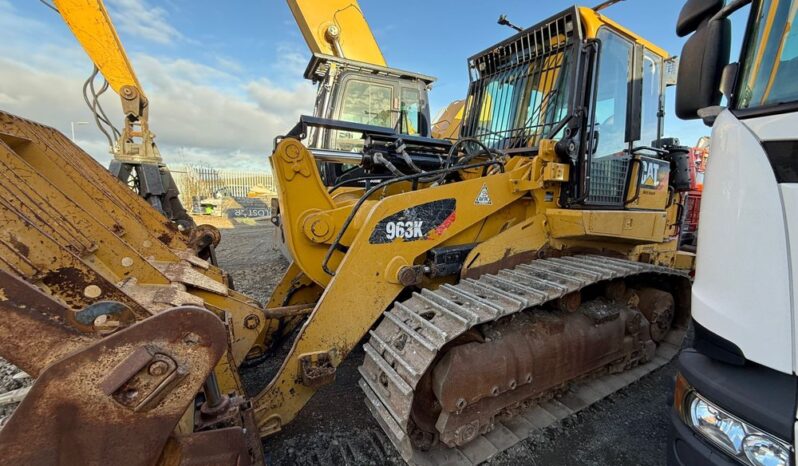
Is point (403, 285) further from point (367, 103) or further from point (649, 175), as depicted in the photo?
point (367, 103)

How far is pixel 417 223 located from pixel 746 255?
155 centimetres

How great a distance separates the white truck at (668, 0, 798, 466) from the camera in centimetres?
114

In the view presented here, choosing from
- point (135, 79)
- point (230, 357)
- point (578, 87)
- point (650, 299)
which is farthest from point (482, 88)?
point (135, 79)

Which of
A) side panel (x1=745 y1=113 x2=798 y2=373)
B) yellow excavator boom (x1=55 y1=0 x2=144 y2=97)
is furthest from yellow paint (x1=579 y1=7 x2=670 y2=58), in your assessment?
yellow excavator boom (x1=55 y1=0 x2=144 y2=97)

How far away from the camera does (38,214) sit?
140 centimetres

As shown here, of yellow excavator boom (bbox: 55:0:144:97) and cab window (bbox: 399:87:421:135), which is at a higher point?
yellow excavator boom (bbox: 55:0:144:97)

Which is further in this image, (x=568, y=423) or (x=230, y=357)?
(x=568, y=423)

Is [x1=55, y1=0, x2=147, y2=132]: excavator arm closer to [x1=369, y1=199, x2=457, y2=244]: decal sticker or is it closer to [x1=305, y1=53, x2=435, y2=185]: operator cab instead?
[x1=305, y1=53, x2=435, y2=185]: operator cab

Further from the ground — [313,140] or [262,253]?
[313,140]

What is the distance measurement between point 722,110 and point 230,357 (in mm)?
2542

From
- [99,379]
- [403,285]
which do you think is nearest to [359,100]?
[403,285]

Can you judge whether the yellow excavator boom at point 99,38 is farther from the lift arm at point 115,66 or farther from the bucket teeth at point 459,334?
the bucket teeth at point 459,334

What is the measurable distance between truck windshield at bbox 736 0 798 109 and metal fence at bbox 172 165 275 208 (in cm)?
A: 1692

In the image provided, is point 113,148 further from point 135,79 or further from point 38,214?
point 38,214
